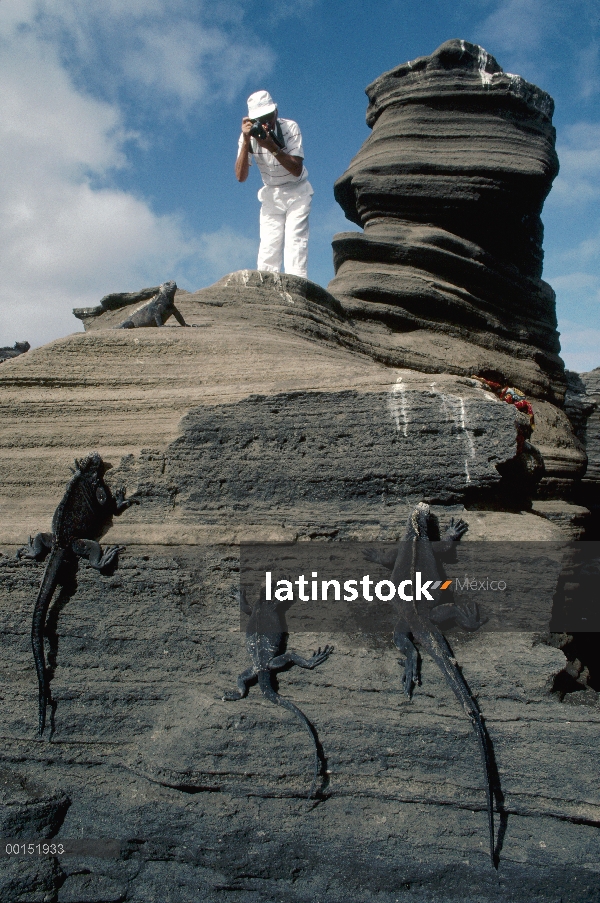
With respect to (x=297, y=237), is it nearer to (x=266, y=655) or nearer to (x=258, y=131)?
(x=258, y=131)

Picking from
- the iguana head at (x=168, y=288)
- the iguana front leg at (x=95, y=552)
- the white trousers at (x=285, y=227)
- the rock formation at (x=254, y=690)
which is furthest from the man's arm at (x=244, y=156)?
the iguana front leg at (x=95, y=552)

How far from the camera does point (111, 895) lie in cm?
446

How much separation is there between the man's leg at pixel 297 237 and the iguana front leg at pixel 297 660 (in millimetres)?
5518

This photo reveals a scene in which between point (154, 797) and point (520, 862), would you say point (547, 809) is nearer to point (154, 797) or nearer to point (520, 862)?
point (520, 862)

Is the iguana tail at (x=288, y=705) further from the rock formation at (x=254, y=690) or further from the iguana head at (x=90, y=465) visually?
the iguana head at (x=90, y=465)

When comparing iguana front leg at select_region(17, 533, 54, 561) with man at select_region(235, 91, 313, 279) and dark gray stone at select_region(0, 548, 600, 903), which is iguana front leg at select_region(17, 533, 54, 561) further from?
man at select_region(235, 91, 313, 279)

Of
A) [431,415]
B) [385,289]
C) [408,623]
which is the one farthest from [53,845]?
[385,289]

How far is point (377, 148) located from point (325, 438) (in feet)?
24.9

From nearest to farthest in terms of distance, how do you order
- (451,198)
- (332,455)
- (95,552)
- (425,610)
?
(425,610) → (332,455) → (95,552) → (451,198)

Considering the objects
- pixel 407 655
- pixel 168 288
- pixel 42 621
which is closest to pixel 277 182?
pixel 168 288

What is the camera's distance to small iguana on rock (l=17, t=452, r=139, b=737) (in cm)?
498

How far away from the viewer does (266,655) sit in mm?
4605

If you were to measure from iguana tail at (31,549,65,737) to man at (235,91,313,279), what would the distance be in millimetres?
4764

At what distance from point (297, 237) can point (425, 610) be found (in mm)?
5901
